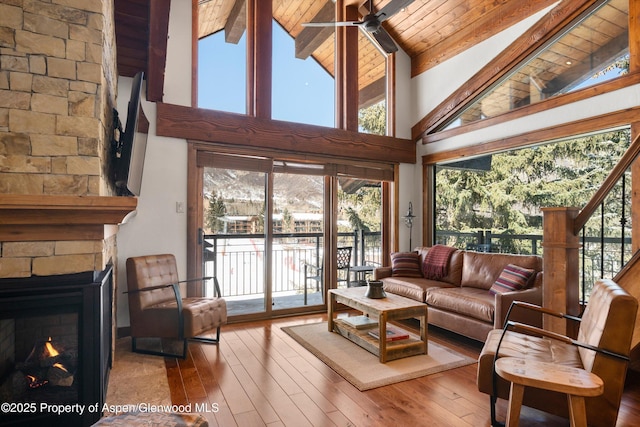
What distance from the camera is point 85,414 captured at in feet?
6.34

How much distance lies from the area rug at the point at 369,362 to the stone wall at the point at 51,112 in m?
1.97

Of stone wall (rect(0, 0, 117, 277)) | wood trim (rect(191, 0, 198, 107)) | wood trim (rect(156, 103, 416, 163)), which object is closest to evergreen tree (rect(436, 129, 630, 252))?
wood trim (rect(156, 103, 416, 163))

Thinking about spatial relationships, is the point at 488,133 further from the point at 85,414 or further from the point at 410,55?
the point at 85,414

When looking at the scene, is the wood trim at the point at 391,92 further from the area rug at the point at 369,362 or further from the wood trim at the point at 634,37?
the area rug at the point at 369,362

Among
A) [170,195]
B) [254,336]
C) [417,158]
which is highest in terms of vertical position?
[417,158]

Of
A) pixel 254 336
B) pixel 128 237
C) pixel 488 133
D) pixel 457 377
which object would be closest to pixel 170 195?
pixel 128 237

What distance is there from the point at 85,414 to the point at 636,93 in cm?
479

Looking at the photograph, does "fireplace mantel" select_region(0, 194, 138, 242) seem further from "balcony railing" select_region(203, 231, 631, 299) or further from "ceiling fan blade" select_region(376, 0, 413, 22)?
"ceiling fan blade" select_region(376, 0, 413, 22)

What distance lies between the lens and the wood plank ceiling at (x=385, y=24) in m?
3.40

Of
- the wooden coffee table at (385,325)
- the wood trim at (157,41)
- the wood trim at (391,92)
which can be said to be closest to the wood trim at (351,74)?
the wood trim at (391,92)

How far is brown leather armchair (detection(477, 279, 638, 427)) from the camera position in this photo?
1753mm

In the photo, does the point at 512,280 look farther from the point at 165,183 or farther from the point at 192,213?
the point at 165,183

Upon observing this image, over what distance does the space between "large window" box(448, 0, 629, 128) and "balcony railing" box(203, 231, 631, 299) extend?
161cm

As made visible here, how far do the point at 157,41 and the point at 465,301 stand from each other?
3707 millimetres
